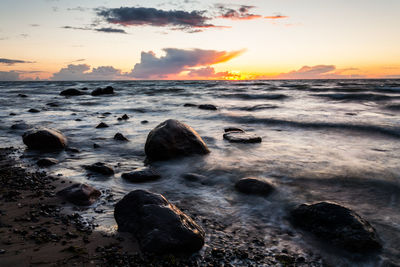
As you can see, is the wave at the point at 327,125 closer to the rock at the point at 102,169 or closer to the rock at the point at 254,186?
A: the rock at the point at 254,186

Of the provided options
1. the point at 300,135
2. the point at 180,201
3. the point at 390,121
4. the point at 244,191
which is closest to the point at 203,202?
the point at 180,201

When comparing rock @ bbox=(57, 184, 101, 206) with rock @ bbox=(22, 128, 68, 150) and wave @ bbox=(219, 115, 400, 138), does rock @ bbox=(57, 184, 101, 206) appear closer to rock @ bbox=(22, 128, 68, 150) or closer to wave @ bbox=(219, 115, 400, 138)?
rock @ bbox=(22, 128, 68, 150)

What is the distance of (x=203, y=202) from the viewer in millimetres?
3477

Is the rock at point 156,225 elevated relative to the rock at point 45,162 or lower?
elevated

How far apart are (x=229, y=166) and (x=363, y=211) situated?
7.06 ft

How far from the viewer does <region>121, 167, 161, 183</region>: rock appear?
4.13 meters

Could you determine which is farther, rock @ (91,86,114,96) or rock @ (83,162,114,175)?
rock @ (91,86,114,96)

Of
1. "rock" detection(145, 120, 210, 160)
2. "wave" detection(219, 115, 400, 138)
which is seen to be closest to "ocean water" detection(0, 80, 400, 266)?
"wave" detection(219, 115, 400, 138)

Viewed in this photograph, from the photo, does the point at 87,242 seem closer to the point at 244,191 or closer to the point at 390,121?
the point at 244,191

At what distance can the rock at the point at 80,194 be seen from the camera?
3.29 m

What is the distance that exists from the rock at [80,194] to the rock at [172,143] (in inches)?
71.6

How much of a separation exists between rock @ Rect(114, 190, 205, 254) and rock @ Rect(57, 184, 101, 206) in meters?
0.68

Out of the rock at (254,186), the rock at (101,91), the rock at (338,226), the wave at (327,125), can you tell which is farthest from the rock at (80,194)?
the rock at (101,91)

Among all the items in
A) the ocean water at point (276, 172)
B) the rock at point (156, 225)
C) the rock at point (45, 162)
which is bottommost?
the ocean water at point (276, 172)
